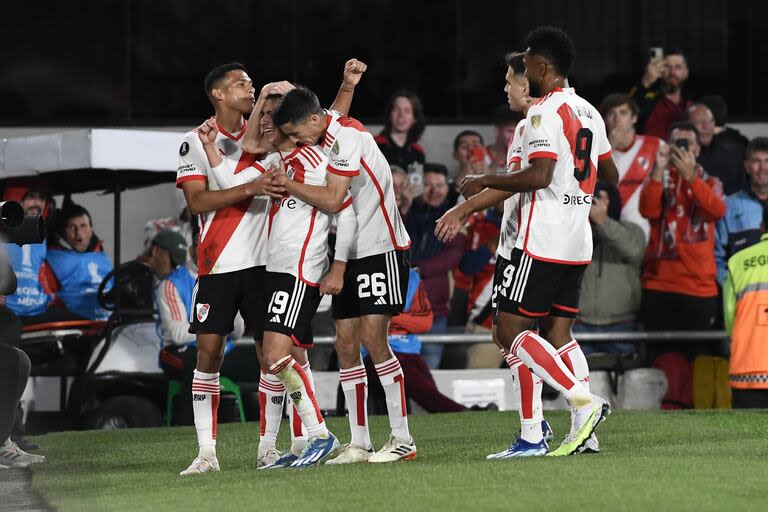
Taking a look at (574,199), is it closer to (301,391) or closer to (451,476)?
(451,476)

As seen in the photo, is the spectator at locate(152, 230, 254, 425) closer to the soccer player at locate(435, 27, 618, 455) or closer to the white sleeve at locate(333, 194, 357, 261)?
the white sleeve at locate(333, 194, 357, 261)

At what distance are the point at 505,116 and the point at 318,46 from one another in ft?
5.94

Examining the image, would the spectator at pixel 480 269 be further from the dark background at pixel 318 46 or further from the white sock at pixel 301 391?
the white sock at pixel 301 391

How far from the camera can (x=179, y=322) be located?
41.6ft

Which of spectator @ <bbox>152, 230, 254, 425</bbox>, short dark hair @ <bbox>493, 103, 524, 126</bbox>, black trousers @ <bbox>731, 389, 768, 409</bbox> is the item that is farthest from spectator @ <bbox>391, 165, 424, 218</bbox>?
black trousers @ <bbox>731, 389, 768, 409</bbox>

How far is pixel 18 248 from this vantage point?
520 inches

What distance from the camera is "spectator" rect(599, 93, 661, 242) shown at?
1388 centimetres

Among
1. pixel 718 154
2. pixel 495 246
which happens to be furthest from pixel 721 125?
pixel 495 246

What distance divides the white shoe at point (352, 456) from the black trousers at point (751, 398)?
15.5 ft

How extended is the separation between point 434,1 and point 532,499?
855cm

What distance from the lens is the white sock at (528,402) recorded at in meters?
8.80

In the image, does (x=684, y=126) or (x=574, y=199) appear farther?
(x=684, y=126)

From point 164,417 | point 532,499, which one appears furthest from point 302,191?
point 164,417

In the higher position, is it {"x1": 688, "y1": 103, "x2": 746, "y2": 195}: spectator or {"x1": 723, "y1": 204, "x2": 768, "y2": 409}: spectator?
{"x1": 688, "y1": 103, "x2": 746, "y2": 195}: spectator
